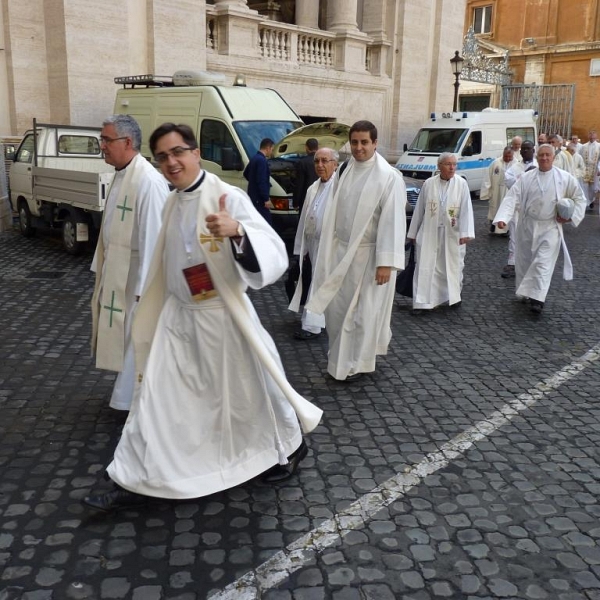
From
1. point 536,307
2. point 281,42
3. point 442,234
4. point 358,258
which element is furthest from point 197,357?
point 281,42

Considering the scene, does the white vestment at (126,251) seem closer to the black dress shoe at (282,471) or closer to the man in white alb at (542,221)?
the black dress shoe at (282,471)

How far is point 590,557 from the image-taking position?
333 centimetres

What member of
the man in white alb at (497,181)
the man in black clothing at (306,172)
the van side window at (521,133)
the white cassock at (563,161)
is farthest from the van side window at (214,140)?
the van side window at (521,133)

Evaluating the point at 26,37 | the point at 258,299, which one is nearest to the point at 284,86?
the point at 26,37

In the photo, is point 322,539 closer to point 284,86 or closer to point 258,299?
point 258,299

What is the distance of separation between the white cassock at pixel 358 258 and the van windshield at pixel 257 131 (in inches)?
235

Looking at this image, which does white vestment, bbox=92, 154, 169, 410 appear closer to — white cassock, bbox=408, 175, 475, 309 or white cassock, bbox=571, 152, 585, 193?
white cassock, bbox=408, 175, 475, 309

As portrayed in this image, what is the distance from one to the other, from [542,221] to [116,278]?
5.66 meters

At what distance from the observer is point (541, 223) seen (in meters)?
8.26

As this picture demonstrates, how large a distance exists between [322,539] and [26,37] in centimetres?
1395

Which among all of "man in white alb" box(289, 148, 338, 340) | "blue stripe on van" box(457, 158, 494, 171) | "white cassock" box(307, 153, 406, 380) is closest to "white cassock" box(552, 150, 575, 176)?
"blue stripe on van" box(457, 158, 494, 171)

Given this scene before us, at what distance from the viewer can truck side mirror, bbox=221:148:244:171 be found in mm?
11227

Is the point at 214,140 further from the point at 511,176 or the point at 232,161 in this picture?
the point at 511,176

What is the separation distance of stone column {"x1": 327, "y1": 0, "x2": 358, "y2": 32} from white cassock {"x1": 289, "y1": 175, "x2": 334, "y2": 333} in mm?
15242
